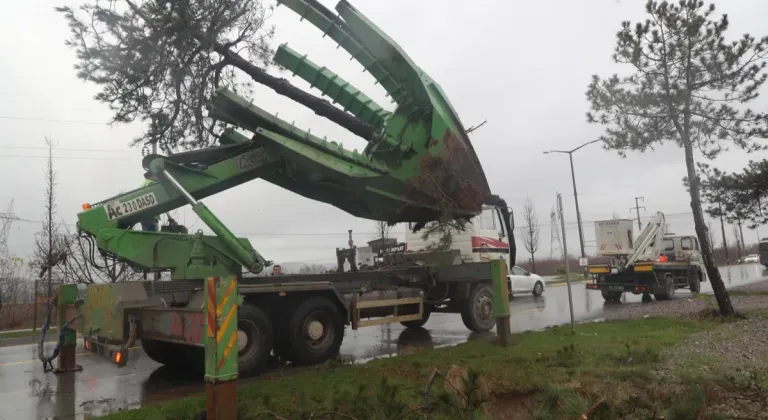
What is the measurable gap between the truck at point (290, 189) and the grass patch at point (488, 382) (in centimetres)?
118

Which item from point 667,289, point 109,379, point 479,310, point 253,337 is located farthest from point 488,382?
point 667,289

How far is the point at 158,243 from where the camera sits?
7895mm

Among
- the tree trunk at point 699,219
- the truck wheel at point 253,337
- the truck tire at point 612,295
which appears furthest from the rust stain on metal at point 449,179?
the truck tire at point 612,295

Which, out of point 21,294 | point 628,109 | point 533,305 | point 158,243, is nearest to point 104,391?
point 158,243

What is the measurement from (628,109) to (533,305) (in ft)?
30.1

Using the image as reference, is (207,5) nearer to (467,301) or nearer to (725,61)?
(467,301)

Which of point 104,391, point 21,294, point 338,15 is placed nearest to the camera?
point 104,391

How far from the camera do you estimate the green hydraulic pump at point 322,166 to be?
303 inches

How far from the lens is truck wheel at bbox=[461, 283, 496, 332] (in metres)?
11.4

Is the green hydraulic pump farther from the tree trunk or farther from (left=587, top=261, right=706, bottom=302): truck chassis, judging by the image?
(left=587, top=261, right=706, bottom=302): truck chassis

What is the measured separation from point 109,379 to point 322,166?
4555mm

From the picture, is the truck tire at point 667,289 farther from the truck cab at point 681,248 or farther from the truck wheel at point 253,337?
the truck wheel at point 253,337

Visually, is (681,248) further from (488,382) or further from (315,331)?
(488,382)

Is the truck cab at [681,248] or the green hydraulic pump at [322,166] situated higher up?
the green hydraulic pump at [322,166]
